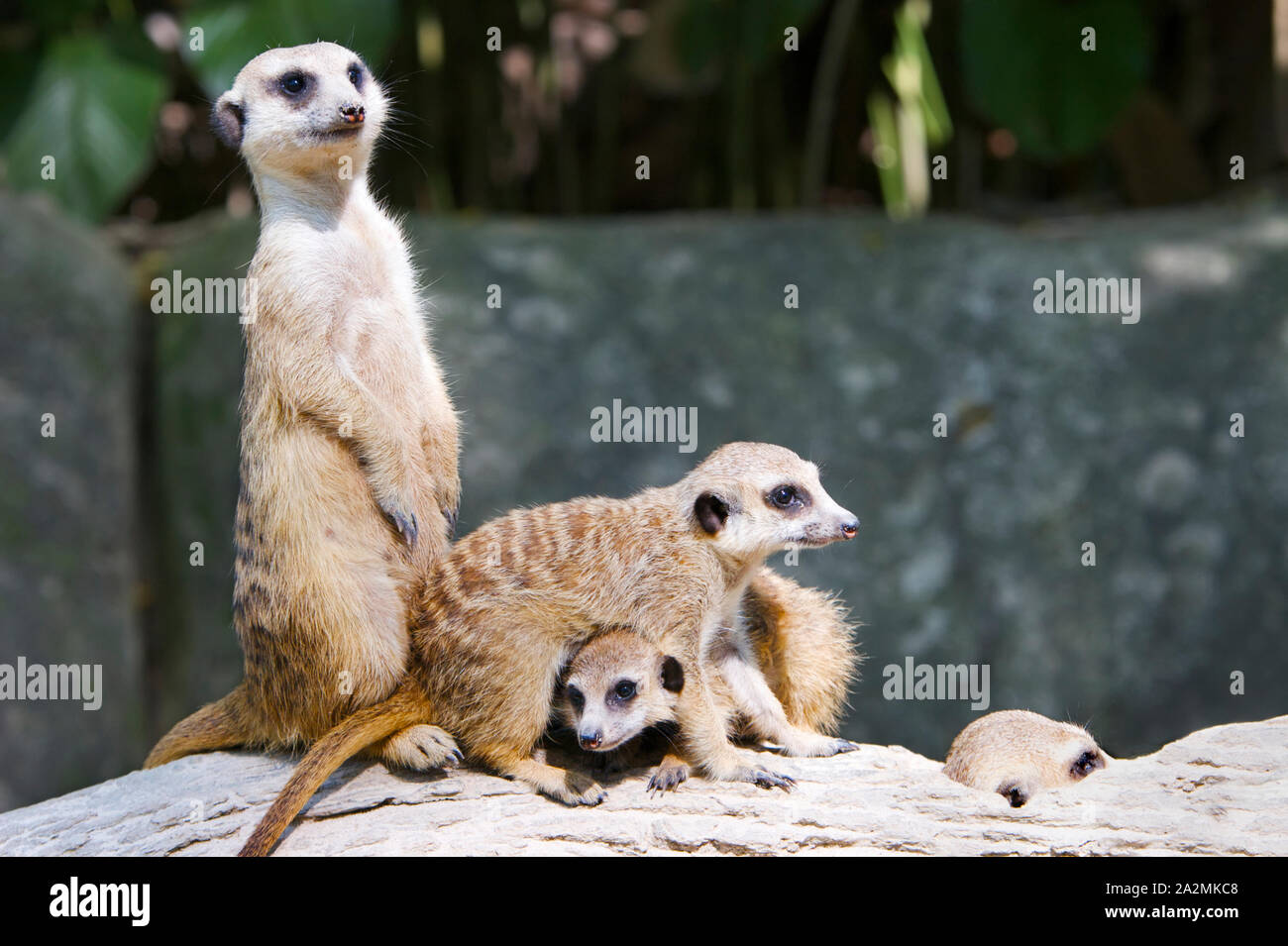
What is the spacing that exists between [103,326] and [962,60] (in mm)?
4083

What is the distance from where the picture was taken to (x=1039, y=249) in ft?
17.7

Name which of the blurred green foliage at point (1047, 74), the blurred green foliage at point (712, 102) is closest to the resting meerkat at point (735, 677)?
the blurred green foliage at point (1047, 74)

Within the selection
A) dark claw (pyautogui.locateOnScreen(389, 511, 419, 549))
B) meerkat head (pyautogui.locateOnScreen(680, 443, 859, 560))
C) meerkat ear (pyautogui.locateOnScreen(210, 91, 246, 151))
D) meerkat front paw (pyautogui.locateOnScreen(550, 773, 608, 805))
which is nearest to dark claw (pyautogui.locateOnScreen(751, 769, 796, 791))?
meerkat front paw (pyautogui.locateOnScreen(550, 773, 608, 805))

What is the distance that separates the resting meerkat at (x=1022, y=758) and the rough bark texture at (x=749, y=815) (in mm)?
43

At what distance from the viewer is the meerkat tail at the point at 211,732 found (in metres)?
2.73

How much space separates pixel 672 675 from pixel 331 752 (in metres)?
0.64

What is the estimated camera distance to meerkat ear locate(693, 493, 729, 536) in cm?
245

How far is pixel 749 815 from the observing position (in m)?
2.36

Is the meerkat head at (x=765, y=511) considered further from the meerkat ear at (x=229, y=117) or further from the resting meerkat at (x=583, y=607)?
the meerkat ear at (x=229, y=117)

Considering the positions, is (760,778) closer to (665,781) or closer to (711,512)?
(665,781)

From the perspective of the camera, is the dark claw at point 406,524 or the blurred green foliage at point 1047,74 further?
the blurred green foliage at point 1047,74

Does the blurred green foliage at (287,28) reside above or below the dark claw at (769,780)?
above

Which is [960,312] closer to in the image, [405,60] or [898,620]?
[898,620]

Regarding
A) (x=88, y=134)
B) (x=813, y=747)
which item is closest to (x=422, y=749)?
(x=813, y=747)
